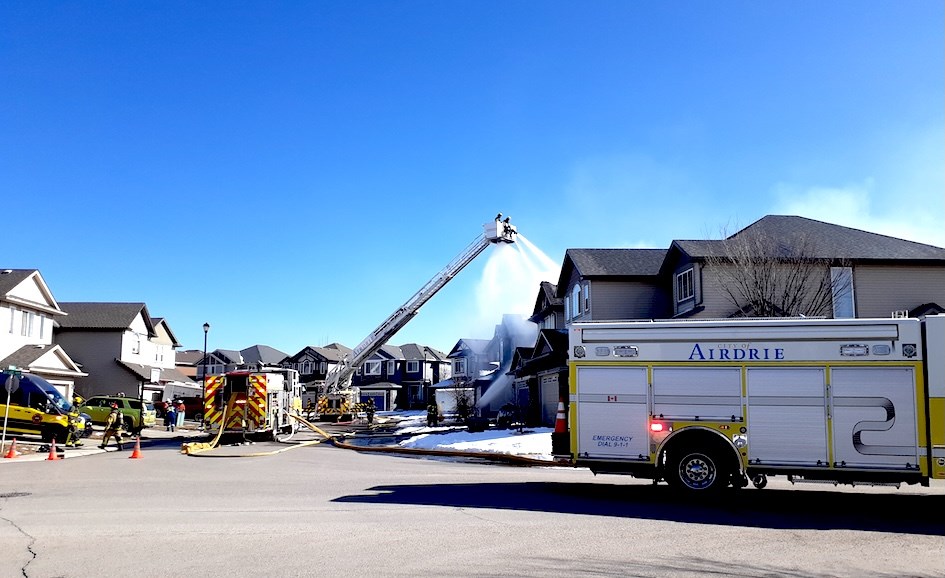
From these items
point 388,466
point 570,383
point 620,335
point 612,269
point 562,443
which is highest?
point 612,269

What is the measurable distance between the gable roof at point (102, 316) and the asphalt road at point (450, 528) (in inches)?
1366

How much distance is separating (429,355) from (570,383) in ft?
241

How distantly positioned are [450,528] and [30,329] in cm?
3742

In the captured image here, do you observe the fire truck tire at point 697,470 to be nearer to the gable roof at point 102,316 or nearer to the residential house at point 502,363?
the residential house at point 502,363

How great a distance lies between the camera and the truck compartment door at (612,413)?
11.6 metres

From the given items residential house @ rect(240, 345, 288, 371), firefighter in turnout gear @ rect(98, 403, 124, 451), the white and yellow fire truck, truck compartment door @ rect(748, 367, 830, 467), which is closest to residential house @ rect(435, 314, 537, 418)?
the white and yellow fire truck

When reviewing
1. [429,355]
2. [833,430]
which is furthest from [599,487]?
[429,355]

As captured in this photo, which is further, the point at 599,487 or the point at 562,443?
the point at 599,487

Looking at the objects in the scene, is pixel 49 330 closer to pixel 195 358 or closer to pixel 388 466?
pixel 388 466

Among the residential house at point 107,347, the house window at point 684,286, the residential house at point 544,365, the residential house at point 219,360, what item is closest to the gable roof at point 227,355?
the residential house at point 219,360

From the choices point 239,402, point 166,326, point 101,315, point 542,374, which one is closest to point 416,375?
point 166,326

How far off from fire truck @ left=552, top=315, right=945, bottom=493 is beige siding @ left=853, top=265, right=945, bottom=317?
55.6ft

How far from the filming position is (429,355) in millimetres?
85062

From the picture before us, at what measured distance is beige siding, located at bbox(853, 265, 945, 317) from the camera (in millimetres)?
26031
